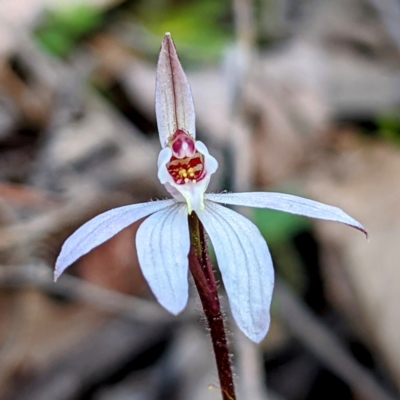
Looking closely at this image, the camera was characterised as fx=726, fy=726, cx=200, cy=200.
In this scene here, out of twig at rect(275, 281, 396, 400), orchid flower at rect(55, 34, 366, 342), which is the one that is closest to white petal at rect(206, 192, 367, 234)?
orchid flower at rect(55, 34, 366, 342)

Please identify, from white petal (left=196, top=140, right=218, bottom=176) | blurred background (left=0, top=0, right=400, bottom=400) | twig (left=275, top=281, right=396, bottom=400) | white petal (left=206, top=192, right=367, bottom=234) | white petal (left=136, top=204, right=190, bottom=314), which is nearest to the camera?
white petal (left=136, top=204, right=190, bottom=314)

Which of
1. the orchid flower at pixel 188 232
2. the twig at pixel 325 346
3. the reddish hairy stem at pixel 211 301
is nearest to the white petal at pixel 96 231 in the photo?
the orchid flower at pixel 188 232

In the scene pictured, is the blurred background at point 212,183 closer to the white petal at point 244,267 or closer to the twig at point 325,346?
the twig at point 325,346

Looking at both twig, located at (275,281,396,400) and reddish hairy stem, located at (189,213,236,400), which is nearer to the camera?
reddish hairy stem, located at (189,213,236,400)

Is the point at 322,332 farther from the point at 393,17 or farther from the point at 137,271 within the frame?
the point at 393,17

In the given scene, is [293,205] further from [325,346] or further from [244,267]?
[325,346]

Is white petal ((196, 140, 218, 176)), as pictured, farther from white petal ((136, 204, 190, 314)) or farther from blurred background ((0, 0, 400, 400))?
blurred background ((0, 0, 400, 400))

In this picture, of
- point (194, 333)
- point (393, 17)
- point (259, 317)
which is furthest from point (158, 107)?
point (393, 17)
